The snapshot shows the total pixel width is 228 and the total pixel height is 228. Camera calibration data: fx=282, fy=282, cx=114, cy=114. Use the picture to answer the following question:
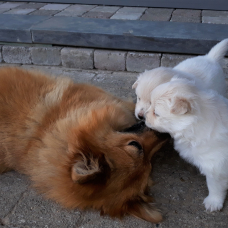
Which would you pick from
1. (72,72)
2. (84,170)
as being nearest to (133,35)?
(72,72)

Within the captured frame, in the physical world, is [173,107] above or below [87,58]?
above

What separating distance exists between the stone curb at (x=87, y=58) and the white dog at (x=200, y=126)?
2291mm

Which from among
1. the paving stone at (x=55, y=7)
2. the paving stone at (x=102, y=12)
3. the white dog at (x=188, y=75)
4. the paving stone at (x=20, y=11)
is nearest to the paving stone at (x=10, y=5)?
the paving stone at (x=20, y=11)

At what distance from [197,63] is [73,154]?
2.16 m

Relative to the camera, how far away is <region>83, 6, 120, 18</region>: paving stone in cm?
612

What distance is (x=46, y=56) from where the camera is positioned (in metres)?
5.14

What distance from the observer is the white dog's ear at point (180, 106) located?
2258 mm

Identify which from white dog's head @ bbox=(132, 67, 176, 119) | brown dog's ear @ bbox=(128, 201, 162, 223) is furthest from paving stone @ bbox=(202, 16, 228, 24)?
brown dog's ear @ bbox=(128, 201, 162, 223)

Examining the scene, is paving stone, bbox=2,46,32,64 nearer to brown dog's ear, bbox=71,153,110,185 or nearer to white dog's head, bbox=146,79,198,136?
white dog's head, bbox=146,79,198,136

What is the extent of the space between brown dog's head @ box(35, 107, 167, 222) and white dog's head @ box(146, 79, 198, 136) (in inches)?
10.3

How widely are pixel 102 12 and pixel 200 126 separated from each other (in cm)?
479

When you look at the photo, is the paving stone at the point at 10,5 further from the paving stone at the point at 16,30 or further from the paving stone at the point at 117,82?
the paving stone at the point at 117,82

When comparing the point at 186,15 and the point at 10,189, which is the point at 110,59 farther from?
the point at 10,189

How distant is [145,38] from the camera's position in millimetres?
4582
